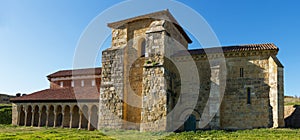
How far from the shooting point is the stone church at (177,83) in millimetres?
21266

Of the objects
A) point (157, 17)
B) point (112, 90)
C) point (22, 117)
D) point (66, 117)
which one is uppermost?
point (157, 17)

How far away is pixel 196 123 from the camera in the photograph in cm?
2275

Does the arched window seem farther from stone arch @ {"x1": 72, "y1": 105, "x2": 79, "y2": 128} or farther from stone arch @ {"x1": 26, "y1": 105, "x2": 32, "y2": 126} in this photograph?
stone arch @ {"x1": 26, "y1": 105, "x2": 32, "y2": 126}

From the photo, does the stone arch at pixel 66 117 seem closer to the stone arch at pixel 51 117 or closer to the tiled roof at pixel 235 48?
the stone arch at pixel 51 117

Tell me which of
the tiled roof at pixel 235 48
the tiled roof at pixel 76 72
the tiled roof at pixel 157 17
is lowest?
the tiled roof at pixel 76 72

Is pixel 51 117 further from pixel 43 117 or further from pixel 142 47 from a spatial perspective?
pixel 142 47

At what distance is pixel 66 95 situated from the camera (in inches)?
1130

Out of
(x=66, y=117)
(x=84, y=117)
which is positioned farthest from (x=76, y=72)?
(x=84, y=117)

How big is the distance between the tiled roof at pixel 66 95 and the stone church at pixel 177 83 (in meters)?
1.34

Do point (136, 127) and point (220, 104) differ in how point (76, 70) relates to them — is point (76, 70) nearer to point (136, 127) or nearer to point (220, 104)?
point (136, 127)

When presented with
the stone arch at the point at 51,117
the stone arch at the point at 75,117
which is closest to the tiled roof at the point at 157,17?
the stone arch at the point at 75,117

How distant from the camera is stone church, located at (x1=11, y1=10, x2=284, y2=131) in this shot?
69.8ft

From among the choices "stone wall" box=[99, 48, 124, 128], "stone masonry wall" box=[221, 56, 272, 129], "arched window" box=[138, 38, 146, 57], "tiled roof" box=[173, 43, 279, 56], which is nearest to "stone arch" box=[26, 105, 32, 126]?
"stone wall" box=[99, 48, 124, 128]

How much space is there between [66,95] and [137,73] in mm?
9180
